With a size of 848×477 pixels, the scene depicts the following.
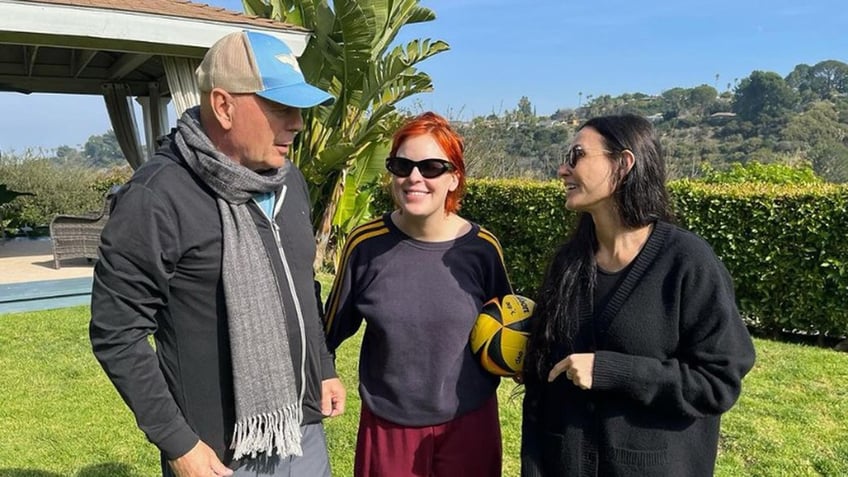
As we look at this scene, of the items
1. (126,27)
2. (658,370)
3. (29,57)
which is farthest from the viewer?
(29,57)

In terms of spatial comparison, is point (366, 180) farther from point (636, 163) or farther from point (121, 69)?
point (636, 163)

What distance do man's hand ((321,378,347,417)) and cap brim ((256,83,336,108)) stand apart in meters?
0.98

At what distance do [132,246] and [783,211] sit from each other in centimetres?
704

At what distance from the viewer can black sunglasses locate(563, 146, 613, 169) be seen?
1823mm

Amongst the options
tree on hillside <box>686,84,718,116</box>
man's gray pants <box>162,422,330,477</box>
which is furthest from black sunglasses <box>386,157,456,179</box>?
tree on hillside <box>686,84,718,116</box>

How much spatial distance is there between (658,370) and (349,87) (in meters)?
7.55

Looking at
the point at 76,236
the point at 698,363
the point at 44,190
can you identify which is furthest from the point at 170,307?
the point at 44,190

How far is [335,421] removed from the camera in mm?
4543

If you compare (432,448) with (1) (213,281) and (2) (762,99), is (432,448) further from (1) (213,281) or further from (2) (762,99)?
(2) (762,99)

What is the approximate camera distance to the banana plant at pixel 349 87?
8.06m

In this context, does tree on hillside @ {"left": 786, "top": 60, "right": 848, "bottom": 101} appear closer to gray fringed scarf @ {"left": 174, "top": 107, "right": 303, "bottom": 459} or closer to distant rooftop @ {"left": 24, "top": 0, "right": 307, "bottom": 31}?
distant rooftop @ {"left": 24, "top": 0, "right": 307, "bottom": 31}

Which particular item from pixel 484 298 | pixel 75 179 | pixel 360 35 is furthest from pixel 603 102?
pixel 484 298

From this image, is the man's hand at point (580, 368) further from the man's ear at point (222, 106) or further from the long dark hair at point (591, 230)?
the man's ear at point (222, 106)

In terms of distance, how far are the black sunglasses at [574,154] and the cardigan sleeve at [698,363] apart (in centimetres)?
43
